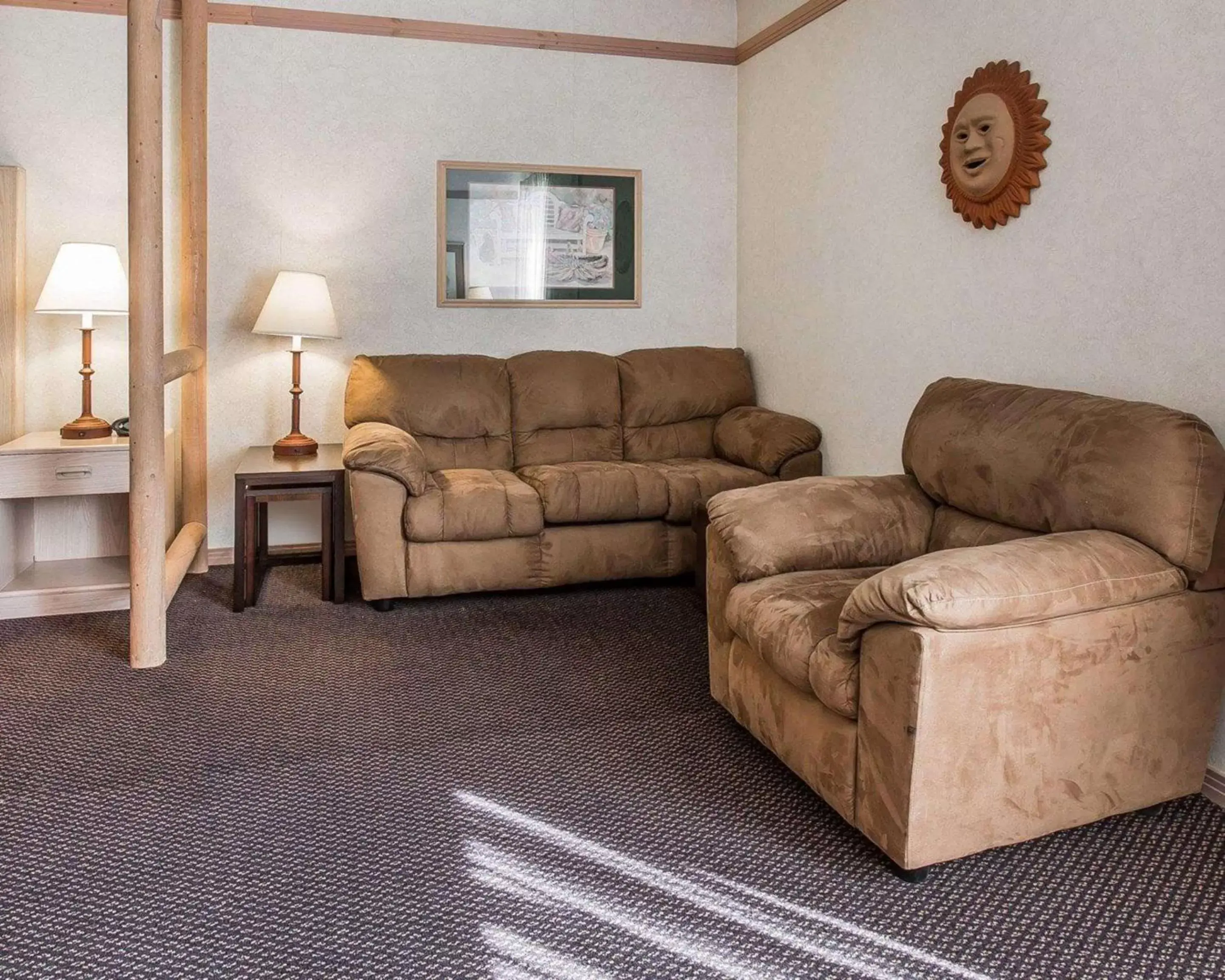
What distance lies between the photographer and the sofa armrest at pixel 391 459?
3.67 metres

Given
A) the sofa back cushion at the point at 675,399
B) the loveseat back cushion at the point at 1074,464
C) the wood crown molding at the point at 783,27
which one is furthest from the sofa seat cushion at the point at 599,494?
the wood crown molding at the point at 783,27

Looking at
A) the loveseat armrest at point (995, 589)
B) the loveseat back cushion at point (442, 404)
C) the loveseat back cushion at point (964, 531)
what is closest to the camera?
the loveseat armrest at point (995, 589)

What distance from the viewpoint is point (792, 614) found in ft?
→ 7.77

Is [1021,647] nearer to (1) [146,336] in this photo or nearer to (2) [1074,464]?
(2) [1074,464]

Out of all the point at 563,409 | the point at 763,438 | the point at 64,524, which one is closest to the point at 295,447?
the point at 64,524

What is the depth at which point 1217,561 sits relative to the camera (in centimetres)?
220

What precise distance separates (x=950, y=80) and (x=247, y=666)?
293 centimetres

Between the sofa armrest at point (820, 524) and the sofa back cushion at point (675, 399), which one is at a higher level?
the sofa back cushion at point (675, 399)

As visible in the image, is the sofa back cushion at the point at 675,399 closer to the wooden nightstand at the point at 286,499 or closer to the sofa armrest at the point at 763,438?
the sofa armrest at the point at 763,438

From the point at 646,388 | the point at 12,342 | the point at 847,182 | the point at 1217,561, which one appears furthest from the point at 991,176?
the point at 12,342

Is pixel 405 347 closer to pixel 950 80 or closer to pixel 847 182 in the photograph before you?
pixel 847 182

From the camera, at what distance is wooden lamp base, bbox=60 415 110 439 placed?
12.6 feet

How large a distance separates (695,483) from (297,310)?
174 centimetres

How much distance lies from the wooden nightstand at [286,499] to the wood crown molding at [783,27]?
2.62 meters
